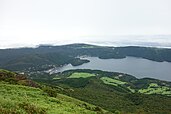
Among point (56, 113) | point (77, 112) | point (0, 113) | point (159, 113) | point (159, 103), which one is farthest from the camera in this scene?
point (159, 103)

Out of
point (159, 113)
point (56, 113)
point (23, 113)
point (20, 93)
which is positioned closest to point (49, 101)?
point (20, 93)

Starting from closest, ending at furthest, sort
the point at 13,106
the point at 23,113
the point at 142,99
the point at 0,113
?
the point at 0,113 → the point at 23,113 → the point at 13,106 → the point at 142,99

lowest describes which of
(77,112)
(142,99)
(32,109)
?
(142,99)

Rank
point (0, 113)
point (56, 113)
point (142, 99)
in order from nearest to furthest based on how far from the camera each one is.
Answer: point (0, 113), point (56, 113), point (142, 99)

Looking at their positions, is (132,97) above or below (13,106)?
below

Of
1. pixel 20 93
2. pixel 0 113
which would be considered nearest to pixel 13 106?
pixel 0 113

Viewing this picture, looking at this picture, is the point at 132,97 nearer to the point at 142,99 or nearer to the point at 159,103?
the point at 142,99

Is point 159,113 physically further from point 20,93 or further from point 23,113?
point 23,113

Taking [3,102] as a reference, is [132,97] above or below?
below

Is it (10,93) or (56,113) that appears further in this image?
(10,93)

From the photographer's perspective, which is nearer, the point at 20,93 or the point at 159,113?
the point at 20,93
